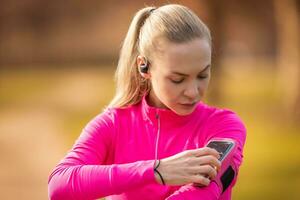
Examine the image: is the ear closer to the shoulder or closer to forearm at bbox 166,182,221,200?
the shoulder

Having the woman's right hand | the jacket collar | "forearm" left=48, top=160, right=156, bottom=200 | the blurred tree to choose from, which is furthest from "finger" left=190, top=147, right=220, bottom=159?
the blurred tree

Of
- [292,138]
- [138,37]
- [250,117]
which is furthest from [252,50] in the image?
[138,37]

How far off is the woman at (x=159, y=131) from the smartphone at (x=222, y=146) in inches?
1.5

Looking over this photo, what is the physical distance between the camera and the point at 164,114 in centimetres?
288

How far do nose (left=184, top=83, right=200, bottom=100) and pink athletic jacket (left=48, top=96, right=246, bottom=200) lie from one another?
0.47ft

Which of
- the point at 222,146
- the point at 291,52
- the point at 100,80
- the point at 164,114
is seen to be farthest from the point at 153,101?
the point at 100,80

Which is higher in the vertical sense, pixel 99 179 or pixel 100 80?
pixel 99 179

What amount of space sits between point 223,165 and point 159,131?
300mm

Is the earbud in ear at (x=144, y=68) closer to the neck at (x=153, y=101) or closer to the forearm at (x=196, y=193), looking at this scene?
the neck at (x=153, y=101)

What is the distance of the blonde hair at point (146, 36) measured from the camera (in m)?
2.78

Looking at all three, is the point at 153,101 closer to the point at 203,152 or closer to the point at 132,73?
the point at 132,73

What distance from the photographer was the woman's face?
2.70 meters

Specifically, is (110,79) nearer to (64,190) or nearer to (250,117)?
(250,117)

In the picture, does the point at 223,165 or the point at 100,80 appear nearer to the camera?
the point at 223,165
